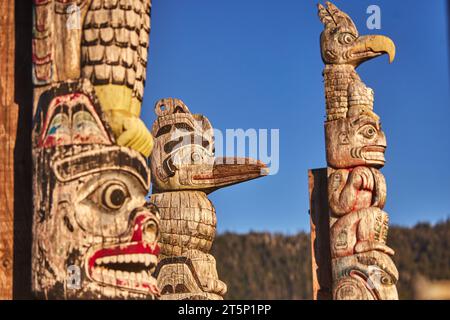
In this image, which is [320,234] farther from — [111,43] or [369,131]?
[111,43]

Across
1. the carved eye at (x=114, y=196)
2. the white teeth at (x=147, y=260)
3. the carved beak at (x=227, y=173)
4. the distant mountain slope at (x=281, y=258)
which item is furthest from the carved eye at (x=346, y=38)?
the white teeth at (x=147, y=260)

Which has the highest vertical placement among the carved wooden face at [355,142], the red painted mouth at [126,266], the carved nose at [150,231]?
the carved wooden face at [355,142]

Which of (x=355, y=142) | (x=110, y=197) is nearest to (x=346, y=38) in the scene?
(x=355, y=142)

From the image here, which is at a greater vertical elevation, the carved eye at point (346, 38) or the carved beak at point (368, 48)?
the carved eye at point (346, 38)

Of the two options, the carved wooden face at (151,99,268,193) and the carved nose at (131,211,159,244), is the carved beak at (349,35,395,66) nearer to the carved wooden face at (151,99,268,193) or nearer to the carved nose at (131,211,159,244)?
the carved wooden face at (151,99,268,193)

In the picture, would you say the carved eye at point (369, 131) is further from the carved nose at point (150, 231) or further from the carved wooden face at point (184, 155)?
the carved nose at point (150, 231)

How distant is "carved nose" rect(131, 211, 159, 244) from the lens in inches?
332

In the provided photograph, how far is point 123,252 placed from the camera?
27.4ft

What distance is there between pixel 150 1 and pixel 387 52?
246 inches

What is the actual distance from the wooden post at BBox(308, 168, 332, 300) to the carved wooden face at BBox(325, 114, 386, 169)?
13.8 inches

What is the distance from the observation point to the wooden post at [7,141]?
9.00 metres

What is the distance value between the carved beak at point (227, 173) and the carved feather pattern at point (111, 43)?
4.35m
